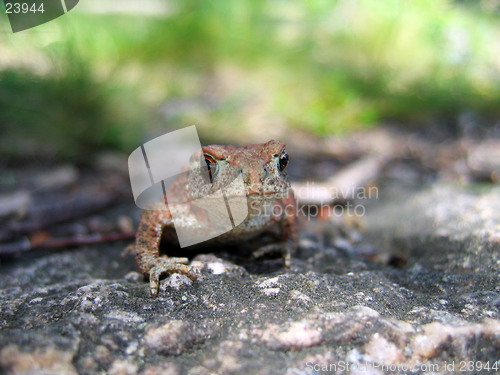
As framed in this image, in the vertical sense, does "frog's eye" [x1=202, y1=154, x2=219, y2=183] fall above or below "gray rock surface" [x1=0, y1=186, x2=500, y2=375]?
above

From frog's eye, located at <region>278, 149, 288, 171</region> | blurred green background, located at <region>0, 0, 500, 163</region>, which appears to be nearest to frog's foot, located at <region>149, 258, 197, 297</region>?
frog's eye, located at <region>278, 149, 288, 171</region>

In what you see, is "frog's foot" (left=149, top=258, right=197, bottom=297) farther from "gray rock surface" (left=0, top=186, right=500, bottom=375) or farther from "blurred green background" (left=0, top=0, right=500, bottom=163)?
"blurred green background" (left=0, top=0, right=500, bottom=163)

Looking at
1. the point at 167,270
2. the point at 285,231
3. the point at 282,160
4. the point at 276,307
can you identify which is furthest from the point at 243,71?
the point at 276,307

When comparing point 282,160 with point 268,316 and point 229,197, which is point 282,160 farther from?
point 268,316

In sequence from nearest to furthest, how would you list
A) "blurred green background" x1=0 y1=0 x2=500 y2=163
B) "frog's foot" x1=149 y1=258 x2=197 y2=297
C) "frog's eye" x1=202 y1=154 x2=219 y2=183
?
"frog's foot" x1=149 y1=258 x2=197 y2=297 → "frog's eye" x1=202 y1=154 x2=219 y2=183 → "blurred green background" x1=0 y1=0 x2=500 y2=163

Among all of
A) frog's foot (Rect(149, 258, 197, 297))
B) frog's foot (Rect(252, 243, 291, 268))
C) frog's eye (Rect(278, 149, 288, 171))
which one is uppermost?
frog's eye (Rect(278, 149, 288, 171))

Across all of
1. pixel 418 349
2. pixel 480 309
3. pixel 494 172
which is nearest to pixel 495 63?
pixel 494 172

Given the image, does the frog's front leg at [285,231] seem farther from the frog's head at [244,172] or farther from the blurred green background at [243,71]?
the blurred green background at [243,71]
